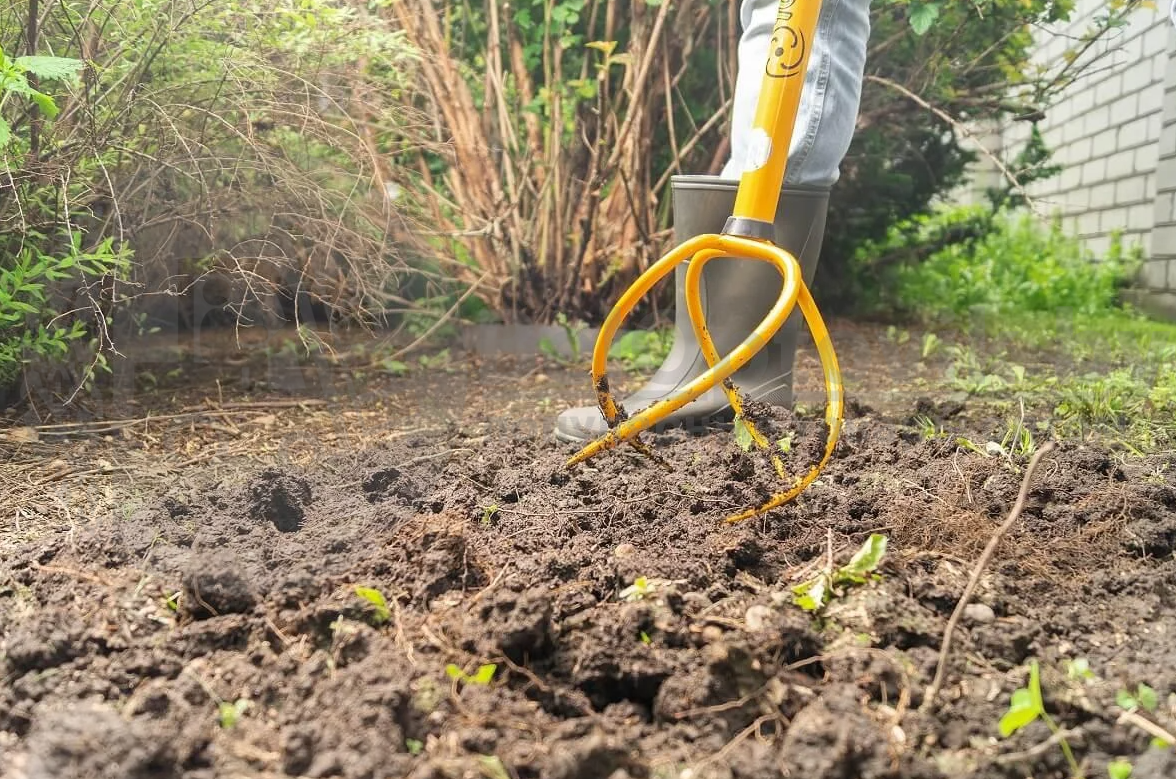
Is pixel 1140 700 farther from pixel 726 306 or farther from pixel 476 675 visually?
pixel 726 306

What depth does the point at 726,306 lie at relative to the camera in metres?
1.98

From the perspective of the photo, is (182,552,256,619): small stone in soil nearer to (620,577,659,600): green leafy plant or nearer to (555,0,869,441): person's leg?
(620,577,659,600): green leafy plant

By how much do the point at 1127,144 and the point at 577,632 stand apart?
16.2 feet

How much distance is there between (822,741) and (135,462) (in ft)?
5.10

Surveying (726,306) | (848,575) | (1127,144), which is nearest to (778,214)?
(726,306)

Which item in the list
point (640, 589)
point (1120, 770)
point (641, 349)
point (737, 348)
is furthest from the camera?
point (641, 349)

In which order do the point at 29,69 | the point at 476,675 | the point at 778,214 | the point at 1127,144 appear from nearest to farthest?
the point at 476,675, the point at 29,69, the point at 778,214, the point at 1127,144

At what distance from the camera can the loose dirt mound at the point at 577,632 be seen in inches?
33.3

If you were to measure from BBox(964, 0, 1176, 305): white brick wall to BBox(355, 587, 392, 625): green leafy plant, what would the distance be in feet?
12.1

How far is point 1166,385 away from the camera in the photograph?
222cm

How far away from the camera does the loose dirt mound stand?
845 millimetres

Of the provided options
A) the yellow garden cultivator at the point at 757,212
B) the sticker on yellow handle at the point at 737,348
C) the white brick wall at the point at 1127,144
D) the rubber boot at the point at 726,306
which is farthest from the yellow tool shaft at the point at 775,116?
the white brick wall at the point at 1127,144

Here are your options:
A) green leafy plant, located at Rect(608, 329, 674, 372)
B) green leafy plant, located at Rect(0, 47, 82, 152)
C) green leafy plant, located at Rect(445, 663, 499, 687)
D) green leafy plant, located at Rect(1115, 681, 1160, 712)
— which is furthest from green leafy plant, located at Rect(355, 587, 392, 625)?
green leafy plant, located at Rect(608, 329, 674, 372)

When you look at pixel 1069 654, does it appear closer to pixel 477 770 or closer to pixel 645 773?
pixel 645 773
